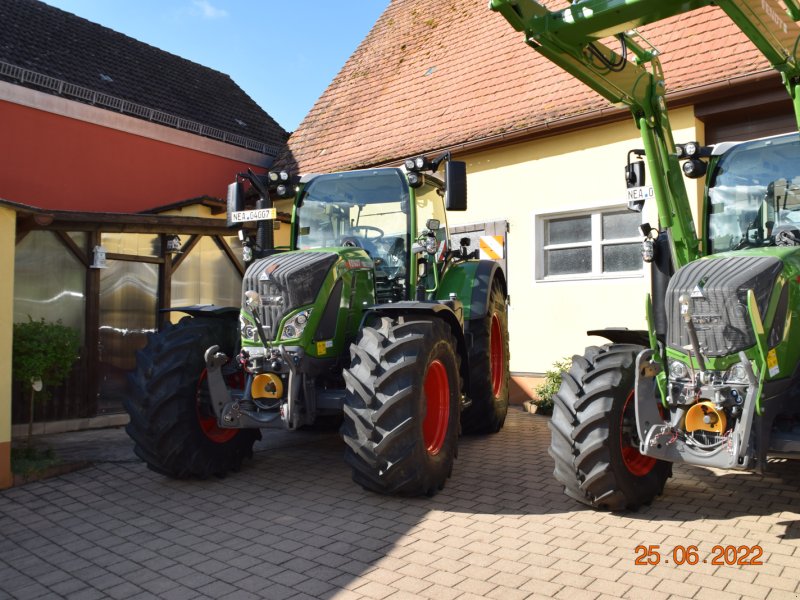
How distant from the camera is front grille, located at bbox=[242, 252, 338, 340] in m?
5.00

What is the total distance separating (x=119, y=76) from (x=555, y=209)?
9.28 metres

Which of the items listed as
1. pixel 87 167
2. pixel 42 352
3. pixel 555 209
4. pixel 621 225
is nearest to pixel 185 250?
pixel 42 352

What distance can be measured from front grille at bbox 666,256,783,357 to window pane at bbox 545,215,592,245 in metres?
4.93

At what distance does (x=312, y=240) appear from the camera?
614cm

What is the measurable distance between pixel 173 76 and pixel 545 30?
12831mm

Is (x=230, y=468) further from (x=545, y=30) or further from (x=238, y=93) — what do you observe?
(x=238, y=93)

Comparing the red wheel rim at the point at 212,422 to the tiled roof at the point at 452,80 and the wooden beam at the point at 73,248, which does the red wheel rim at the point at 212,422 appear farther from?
the tiled roof at the point at 452,80

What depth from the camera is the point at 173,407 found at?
197 inches

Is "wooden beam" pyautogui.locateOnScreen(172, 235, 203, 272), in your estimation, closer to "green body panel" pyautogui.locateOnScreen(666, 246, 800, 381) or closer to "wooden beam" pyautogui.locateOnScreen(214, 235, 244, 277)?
"wooden beam" pyautogui.locateOnScreen(214, 235, 244, 277)

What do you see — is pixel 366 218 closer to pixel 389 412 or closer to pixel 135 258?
pixel 389 412

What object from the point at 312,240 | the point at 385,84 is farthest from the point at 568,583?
the point at 385,84

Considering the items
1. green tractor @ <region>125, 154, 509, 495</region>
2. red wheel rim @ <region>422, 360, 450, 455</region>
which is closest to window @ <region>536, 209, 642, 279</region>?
green tractor @ <region>125, 154, 509, 495</region>

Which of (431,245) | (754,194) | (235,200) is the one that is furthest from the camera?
(431,245)

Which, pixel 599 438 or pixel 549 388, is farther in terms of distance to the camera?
pixel 549 388
